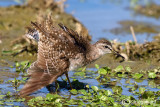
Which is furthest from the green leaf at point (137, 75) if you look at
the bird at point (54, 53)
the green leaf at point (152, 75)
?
the bird at point (54, 53)

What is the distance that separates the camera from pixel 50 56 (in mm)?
7082

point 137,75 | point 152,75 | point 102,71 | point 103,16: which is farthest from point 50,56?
point 103,16

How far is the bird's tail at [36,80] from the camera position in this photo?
20.9 ft

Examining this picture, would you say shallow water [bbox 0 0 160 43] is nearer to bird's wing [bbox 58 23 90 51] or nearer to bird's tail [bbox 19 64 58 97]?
bird's wing [bbox 58 23 90 51]

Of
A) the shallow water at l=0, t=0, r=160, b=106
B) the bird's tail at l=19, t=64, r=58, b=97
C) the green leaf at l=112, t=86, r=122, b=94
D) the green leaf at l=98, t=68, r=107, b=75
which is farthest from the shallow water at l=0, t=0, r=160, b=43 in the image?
the bird's tail at l=19, t=64, r=58, b=97

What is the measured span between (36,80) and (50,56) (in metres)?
0.75

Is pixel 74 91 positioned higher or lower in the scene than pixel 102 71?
lower

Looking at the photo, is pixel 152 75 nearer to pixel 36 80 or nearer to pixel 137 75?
pixel 137 75

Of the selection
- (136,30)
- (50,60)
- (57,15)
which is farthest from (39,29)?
(136,30)

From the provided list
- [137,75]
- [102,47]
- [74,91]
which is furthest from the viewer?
[137,75]

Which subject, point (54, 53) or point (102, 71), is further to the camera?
point (102, 71)

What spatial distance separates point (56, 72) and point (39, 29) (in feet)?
3.46

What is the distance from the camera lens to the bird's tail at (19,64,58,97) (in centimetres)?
636

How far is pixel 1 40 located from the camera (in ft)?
37.5
